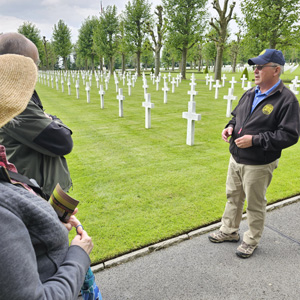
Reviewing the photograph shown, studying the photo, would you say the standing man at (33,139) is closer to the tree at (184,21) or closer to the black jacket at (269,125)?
the black jacket at (269,125)

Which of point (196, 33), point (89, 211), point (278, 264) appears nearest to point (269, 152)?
point (278, 264)

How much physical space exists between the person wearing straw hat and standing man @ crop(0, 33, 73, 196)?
733mm

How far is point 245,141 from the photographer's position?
9.18 ft

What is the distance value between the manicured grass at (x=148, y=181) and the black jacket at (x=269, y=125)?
125cm

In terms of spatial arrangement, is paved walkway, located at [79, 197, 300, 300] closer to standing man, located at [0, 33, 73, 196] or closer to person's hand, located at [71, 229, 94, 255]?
standing man, located at [0, 33, 73, 196]

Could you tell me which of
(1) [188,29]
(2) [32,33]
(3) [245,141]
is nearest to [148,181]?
(3) [245,141]

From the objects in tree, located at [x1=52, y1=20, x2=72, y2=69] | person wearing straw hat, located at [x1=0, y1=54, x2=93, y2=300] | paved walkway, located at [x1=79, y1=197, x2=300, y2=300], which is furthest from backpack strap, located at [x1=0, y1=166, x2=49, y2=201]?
tree, located at [x1=52, y1=20, x2=72, y2=69]

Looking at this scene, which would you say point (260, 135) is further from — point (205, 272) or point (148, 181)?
point (148, 181)

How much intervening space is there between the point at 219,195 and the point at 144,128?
17.4ft

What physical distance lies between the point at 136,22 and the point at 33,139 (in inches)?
1674

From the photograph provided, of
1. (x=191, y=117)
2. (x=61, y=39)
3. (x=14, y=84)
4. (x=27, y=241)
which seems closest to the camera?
(x=27, y=241)

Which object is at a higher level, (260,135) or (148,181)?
(260,135)

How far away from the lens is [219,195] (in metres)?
4.41

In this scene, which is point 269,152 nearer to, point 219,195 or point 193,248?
point 193,248
